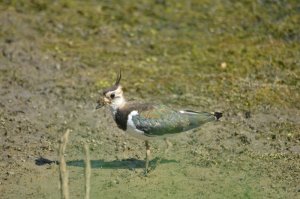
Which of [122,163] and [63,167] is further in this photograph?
[122,163]

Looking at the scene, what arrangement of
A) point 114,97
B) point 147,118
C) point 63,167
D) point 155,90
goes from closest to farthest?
point 63,167, point 147,118, point 114,97, point 155,90

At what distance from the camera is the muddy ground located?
9297 mm

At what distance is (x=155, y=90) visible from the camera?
38.3 ft

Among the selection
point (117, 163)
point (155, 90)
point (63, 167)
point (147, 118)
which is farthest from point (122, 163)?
point (63, 167)

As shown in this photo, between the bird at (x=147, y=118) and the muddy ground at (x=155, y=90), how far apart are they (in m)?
0.49

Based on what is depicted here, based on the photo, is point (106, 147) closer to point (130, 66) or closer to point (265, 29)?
point (130, 66)

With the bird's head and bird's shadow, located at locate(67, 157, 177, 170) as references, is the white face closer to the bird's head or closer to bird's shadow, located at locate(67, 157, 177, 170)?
the bird's head

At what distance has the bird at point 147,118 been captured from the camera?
30.6 ft

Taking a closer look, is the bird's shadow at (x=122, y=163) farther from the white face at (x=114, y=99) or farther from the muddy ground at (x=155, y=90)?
the white face at (x=114, y=99)

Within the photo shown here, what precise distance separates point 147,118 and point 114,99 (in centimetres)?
53

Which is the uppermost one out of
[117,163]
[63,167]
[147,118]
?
[63,167]

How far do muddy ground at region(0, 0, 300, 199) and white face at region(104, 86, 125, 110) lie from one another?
768 mm

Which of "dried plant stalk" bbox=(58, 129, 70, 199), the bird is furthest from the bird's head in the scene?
"dried plant stalk" bbox=(58, 129, 70, 199)

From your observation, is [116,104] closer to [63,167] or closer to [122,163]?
[122,163]
